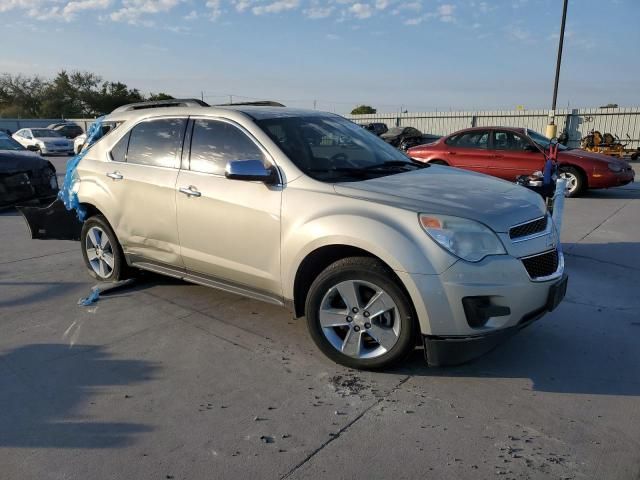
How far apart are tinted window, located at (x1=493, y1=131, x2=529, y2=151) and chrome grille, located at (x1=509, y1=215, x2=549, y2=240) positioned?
27.3 feet

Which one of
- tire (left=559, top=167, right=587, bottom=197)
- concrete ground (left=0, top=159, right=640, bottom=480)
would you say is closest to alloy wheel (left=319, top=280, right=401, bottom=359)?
concrete ground (left=0, top=159, right=640, bottom=480)

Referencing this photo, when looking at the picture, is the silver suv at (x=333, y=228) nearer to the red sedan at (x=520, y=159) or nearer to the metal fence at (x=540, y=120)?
the red sedan at (x=520, y=159)

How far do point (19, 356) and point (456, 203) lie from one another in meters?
3.24

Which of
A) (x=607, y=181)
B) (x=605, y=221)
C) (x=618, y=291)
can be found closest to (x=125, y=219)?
(x=618, y=291)

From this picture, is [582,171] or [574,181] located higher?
[582,171]

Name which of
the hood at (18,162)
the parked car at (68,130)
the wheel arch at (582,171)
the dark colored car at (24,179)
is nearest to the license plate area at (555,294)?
the wheel arch at (582,171)

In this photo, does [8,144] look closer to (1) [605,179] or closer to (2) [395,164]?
(2) [395,164]

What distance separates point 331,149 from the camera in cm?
420

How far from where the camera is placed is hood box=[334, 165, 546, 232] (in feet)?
10.5

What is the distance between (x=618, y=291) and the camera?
5.02 metres

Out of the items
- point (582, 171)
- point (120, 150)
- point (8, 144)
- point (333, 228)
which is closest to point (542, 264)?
point (333, 228)

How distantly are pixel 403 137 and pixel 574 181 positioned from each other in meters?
12.3

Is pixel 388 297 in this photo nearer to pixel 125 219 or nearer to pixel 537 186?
pixel 125 219

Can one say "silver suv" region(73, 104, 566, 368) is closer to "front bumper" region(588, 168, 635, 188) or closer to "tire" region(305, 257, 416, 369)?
"tire" region(305, 257, 416, 369)
